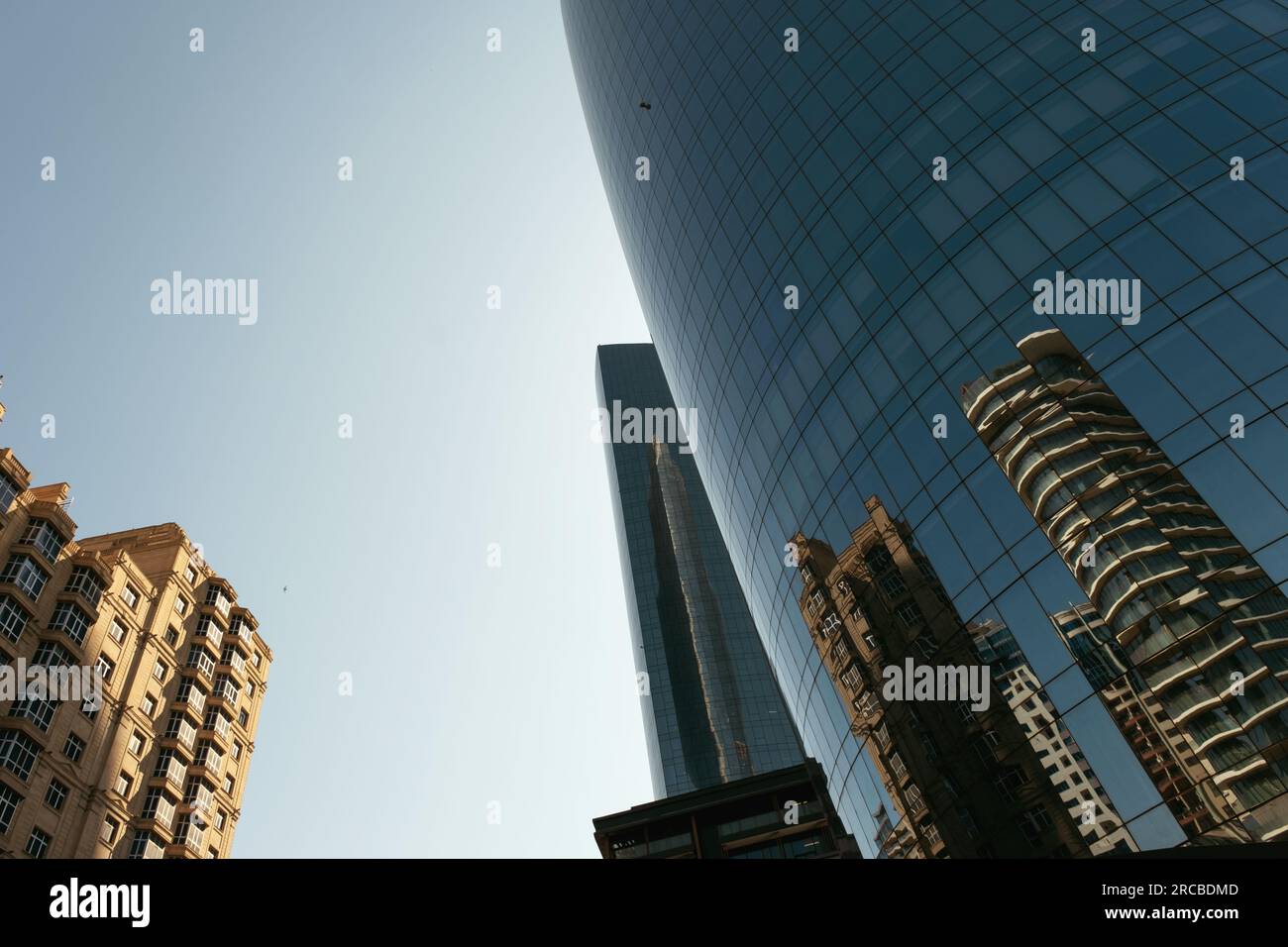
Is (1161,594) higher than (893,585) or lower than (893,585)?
lower

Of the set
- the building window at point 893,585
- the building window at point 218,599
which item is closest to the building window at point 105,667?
the building window at point 218,599

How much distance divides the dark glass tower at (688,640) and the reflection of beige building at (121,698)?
3655 inches

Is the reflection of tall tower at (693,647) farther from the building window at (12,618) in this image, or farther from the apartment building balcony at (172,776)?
the building window at (12,618)

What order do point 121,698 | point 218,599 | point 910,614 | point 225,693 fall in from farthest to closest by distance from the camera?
1. point 218,599
2. point 225,693
3. point 121,698
4. point 910,614

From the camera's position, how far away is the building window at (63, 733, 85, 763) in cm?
5500

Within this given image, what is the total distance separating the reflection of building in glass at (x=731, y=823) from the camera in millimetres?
81188

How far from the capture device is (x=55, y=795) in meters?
53.1

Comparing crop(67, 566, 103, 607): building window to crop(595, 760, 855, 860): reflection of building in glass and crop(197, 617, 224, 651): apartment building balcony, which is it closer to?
crop(197, 617, 224, 651): apartment building balcony

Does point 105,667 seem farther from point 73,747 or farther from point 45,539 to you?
point 45,539

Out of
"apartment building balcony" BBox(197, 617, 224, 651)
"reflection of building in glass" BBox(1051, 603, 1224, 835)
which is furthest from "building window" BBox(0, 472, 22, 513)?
"reflection of building in glass" BBox(1051, 603, 1224, 835)

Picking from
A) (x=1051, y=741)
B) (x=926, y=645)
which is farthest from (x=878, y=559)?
(x=1051, y=741)

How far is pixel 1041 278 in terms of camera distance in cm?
3884

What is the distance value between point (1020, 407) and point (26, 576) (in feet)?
183

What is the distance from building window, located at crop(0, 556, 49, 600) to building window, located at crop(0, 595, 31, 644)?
38.5 inches
